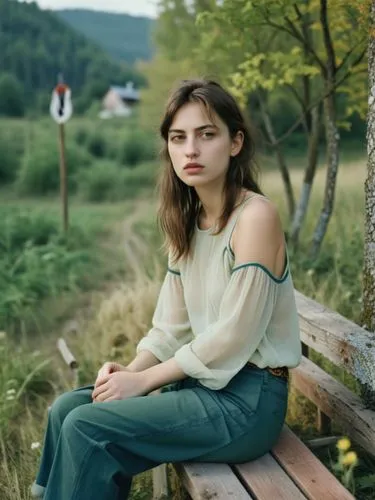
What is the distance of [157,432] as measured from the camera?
2.00 meters

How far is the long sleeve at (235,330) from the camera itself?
2.03 m

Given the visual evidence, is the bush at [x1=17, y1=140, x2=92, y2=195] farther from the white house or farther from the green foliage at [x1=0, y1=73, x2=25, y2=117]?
the white house

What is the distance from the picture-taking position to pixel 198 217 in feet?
7.94

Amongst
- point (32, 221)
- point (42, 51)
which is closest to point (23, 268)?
point (32, 221)

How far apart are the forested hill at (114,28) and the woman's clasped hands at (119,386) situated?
203ft

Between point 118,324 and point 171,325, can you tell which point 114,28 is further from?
point 171,325

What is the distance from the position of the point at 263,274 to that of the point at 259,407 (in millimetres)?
401

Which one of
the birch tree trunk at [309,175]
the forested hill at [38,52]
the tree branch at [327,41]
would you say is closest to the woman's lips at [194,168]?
the tree branch at [327,41]

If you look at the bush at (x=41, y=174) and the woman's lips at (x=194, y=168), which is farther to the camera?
the bush at (x=41, y=174)

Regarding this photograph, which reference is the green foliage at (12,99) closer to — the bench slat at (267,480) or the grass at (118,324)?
the grass at (118,324)

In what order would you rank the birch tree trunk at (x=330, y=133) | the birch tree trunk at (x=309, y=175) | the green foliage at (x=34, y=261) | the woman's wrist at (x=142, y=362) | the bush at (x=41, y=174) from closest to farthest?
1. the woman's wrist at (x=142, y=362)
2. the birch tree trunk at (x=330, y=133)
3. the birch tree trunk at (x=309, y=175)
4. the green foliage at (x=34, y=261)
5. the bush at (x=41, y=174)

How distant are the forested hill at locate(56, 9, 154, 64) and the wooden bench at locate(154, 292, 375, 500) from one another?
61407 mm

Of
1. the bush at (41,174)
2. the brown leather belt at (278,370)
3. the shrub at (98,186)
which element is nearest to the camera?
the brown leather belt at (278,370)

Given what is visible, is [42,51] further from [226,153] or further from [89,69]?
[226,153]
